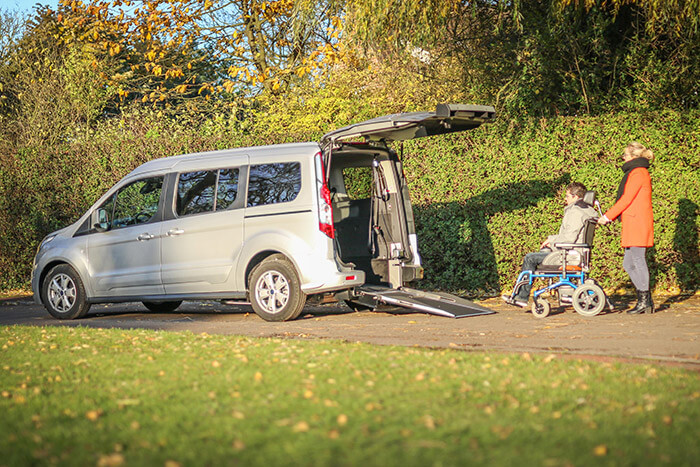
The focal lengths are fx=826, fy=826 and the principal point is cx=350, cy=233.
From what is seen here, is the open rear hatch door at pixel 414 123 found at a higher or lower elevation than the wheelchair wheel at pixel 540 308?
higher

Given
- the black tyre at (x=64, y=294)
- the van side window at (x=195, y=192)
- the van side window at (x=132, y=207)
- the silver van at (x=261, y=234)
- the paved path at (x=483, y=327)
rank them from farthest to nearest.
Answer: the black tyre at (x=64, y=294), the van side window at (x=132, y=207), the van side window at (x=195, y=192), the silver van at (x=261, y=234), the paved path at (x=483, y=327)

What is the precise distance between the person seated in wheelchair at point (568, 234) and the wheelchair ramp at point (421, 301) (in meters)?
0.50

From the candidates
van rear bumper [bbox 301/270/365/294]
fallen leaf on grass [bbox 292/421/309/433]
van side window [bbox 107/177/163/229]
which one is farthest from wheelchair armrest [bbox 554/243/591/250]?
fallen leaf on grass [bbox 292/421/309/433]

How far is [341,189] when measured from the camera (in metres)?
11.0

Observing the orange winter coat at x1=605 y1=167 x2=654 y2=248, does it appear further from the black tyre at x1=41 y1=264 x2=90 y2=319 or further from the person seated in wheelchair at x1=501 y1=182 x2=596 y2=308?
the black tyre at x1=41 y1=264 x2=90 y2=319

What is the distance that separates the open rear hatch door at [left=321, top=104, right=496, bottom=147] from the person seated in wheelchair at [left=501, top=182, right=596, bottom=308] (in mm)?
1460

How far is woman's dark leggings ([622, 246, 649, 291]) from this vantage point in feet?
33.2

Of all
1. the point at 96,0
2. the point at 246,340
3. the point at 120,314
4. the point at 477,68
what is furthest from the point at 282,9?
the point at 246,340

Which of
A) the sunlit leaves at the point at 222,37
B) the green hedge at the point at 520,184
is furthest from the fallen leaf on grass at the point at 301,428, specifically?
the sunlit leaves at the point at 222,37

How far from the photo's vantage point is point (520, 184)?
506 inches

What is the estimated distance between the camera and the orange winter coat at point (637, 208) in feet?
33.0

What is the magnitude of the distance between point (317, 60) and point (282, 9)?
227 centimetres

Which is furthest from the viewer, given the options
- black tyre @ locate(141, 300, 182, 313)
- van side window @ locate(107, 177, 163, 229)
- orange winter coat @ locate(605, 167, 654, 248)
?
black tyre @ locate(141, 300, 182, 313)

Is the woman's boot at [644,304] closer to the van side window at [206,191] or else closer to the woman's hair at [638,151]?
the woman's hair at [638,151]
